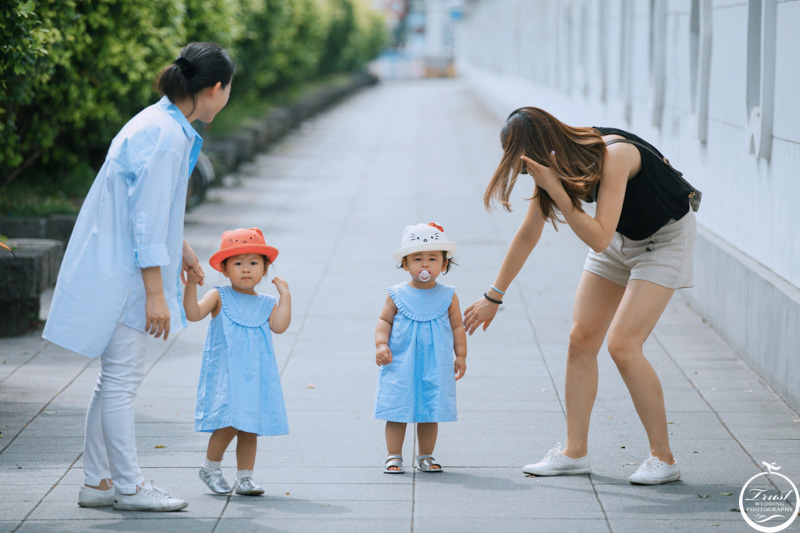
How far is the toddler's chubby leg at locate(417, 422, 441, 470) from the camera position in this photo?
4.88 meters

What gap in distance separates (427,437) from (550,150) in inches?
55.2

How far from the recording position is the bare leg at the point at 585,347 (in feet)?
15.9

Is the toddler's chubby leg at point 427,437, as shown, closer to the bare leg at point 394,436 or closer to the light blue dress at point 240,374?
the bare leg at point 394,436

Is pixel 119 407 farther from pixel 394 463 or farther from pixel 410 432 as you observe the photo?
pixel 410 432

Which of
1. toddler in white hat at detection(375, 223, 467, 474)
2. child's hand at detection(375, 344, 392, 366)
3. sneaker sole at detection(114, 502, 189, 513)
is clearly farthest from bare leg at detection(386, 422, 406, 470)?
sneaker sole at detection(114, 502, 189, 513)

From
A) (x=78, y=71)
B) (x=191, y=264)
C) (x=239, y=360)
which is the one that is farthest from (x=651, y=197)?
(x=78, y=71)

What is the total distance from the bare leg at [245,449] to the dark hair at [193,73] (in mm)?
1377

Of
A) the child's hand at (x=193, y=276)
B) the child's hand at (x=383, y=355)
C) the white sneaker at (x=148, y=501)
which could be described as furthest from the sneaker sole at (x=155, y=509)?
the child's hand at (x=383, y=355)

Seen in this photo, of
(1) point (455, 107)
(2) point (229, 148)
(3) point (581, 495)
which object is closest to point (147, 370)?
(3) point (581, 495)

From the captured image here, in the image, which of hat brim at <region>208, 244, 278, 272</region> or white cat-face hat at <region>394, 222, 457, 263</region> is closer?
hat brim at <region>208, 244, 278, 272</region>

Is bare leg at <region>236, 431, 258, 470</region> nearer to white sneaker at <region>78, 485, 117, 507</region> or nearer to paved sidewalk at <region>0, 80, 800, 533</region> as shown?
paved sidewalk at <region>0, 80, 800, 533</region>

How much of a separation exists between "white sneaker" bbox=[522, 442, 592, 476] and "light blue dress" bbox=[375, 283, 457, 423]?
0.45 m

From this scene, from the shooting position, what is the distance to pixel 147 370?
688cm

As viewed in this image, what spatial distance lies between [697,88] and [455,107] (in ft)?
102
